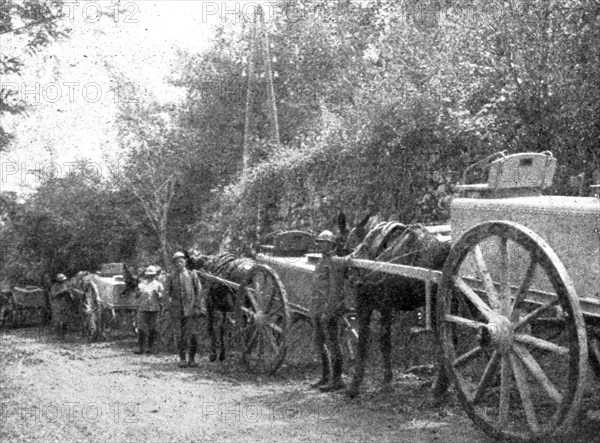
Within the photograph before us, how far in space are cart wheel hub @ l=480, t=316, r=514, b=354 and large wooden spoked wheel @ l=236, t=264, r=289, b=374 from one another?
5.32m

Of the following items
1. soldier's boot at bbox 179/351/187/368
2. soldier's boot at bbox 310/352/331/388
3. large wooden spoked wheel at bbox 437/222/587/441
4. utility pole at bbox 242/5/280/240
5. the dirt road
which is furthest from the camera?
utility pole at bbox 242/5/280/240

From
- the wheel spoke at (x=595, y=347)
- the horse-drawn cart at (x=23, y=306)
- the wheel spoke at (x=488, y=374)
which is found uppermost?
the wheel spoke at (x=595, y=347)

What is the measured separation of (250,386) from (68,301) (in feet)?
49.6

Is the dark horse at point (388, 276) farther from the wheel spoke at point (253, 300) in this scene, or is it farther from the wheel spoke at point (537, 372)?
the wheel spoke at point (253, 300)

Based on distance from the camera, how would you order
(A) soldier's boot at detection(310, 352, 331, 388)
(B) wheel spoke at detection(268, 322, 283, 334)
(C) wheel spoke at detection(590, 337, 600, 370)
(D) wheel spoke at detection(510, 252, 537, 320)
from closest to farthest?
(D) wheel spoke at detection(510, 252, 537, 320), (C) wheel spoke at detection(590, 337, 600, 370), (A) soldier's boot at detection(310, 352, 331, 388), (B) wheel spoke at detection(268, 322, 283, 334)

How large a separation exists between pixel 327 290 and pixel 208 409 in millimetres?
2028

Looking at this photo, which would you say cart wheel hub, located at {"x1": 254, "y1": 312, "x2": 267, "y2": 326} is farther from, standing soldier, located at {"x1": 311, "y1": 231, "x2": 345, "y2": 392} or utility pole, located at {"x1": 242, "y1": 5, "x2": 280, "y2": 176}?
utility pole, located at {"x1": 242, "y1": 5, "x2": 280, "y2": 176}

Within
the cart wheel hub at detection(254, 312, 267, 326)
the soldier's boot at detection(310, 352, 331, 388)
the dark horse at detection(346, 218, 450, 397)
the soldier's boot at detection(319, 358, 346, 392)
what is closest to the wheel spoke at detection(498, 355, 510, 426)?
the dark horse at detection(346, 218, 450, 397)

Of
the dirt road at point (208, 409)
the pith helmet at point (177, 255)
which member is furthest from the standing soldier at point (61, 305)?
the pith helmet at point (177, 255)

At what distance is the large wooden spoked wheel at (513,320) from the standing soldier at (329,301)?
8.82 ft

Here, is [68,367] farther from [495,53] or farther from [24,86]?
[495,53]

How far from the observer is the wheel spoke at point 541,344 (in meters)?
6.01

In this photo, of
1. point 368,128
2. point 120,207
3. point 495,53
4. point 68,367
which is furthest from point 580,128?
point 120,207

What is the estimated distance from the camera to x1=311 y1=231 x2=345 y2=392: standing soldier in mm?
10461
